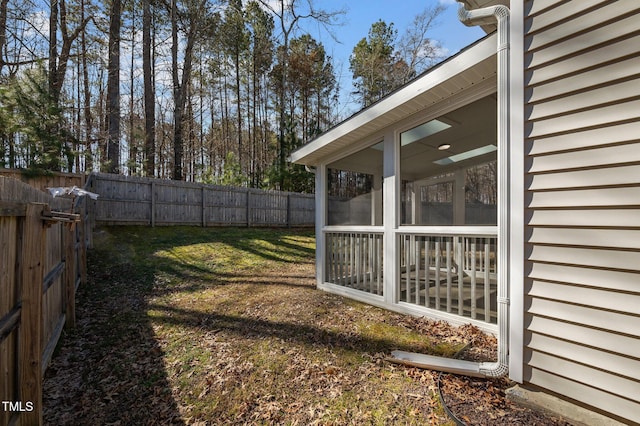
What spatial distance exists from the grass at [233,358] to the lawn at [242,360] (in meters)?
0.01

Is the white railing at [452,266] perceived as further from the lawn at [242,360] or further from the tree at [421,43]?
the tree at [421,43]

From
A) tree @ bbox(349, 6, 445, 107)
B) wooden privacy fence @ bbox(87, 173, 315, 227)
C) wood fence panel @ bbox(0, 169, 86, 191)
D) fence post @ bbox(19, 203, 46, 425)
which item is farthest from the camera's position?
Result: tree @ bbox(349, 6, 445, 107)

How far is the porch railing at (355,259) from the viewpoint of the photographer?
4492 millimetres

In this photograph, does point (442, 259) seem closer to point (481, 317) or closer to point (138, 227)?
point (481, 317)

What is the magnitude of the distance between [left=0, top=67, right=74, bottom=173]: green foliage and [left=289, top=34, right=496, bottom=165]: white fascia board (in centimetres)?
724

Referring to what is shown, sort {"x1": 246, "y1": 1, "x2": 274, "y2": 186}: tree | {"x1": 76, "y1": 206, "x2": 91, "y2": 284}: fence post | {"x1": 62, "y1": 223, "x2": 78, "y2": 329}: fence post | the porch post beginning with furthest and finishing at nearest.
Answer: {"x1": 246, "y1": 1, "x2": 274, "y2": 186}: tree, {"x1": 76, "y1": 206, "x2": 91, "y2": 284}: fence post, the porch post, {"x1": 62, "y1": 223, "x2": 78, "y2": 329}: fence post

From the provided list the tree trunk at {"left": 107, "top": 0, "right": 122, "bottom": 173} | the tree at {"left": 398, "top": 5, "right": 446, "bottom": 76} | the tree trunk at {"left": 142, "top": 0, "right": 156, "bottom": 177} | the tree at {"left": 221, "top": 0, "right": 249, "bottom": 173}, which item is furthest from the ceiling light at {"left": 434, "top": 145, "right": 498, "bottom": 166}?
the tree at {"left": 221, "top": 0, "right": 249, "bottom": 173}

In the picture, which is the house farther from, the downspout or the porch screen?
the porch screen

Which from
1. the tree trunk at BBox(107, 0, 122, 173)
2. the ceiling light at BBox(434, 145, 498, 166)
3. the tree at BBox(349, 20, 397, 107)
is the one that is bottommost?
the ceiling light at BBox(434, 145, 498, 166)

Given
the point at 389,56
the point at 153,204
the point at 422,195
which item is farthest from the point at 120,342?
the point at 389,56

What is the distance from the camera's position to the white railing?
3254mm

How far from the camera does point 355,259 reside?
16.0 ft

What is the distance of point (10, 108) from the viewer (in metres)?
6.98

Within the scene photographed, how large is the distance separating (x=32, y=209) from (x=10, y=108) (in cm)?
785
